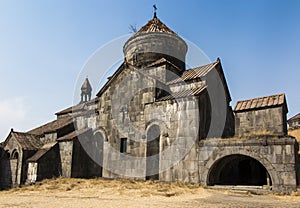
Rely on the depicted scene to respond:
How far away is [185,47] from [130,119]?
8671mm

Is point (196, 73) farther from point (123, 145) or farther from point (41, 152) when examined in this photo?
point (41, 152)

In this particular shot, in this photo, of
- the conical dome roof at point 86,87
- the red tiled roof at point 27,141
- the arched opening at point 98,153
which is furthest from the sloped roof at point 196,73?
the conical dome roof at point 86,87

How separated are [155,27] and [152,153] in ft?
37.2

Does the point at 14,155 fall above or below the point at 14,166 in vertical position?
above

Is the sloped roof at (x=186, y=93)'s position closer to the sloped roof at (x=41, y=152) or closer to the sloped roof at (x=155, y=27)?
the sloped roof at (x=155, y=27)

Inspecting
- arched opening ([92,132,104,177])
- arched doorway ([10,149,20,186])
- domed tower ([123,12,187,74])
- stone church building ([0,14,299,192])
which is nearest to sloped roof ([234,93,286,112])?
stone church building ([0,14,299,192])

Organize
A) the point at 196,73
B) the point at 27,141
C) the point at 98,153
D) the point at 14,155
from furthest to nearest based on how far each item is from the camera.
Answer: the point at 27,141 → the point at 14,155 → the point at 98,153 → the point at 196,73

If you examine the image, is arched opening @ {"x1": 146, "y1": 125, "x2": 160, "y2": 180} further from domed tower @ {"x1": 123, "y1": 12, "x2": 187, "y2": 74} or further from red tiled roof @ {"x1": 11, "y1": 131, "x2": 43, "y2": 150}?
red tiled roof @ {"x1": 11, "y1": 131, "x2": 43, "y2": 150}

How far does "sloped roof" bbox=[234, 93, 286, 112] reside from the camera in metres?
14.5

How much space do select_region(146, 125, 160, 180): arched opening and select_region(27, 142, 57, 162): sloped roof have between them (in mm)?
8175

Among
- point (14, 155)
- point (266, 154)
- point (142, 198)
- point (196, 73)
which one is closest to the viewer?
point (142, 198)

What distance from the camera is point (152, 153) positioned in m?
15.5

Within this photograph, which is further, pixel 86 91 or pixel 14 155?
pixel 86 91

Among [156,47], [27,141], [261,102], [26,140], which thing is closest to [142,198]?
[261,102]
